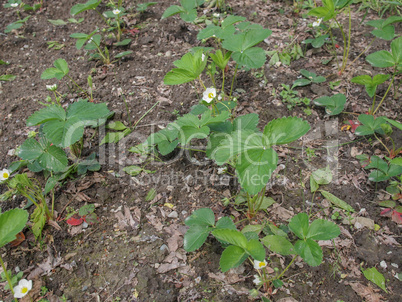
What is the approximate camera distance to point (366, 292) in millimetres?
1535

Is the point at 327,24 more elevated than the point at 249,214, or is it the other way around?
the point at 327,24

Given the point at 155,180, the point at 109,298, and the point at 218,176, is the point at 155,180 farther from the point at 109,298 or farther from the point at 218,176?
the point at 109,298

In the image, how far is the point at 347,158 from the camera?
2.11 m

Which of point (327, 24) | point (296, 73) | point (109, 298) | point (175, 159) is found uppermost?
point (327, 24)

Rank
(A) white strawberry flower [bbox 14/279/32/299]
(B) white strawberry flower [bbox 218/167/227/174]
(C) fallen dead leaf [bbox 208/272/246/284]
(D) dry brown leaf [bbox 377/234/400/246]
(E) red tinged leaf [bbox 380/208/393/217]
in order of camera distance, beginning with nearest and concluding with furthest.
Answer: (A) white strawberry flower [bbox 14/279/32/299] → (C) fallen dead leaf [bbox 208/272/246/284] → (D) dry brown leaf [bbox 377/234/400/246] → (E) red tinged leaf [bbox 380/208/393/217] → (B) white strawberry flower [bbox 218/167/227/174]

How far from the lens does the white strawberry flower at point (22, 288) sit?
1.45 metres

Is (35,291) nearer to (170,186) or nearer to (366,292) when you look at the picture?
(170,186)

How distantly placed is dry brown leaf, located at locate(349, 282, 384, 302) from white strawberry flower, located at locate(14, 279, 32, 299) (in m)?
1.59

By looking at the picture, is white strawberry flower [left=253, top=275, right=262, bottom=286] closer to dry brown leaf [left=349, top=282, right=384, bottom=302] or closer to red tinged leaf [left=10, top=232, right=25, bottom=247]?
dry brown leaf [left=349, top=282, right=384, bottom=302]

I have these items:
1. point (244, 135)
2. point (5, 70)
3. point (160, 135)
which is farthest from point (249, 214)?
point (5, 70)

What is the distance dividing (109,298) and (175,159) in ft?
3.03

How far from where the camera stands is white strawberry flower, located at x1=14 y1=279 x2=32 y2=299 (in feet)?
4.76

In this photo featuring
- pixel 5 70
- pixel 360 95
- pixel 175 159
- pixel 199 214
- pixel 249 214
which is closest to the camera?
pixel 199 214

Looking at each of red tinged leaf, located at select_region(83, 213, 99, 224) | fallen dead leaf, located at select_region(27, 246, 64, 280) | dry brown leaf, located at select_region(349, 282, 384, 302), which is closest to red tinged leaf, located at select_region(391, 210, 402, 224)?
dry brown leaf, located at select_region(349, 282, 384, 302)
